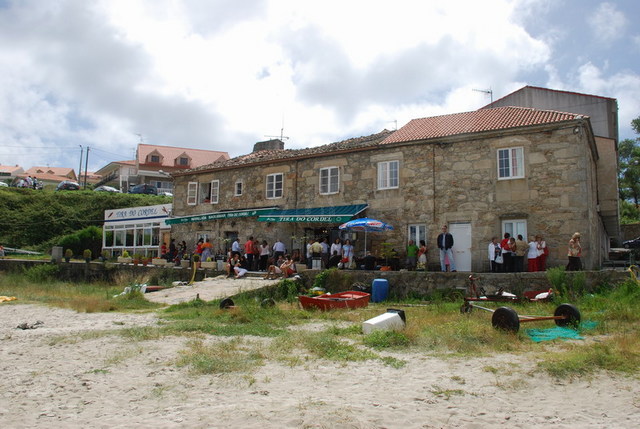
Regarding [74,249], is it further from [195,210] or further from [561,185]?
[561,185]

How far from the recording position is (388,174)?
19.7m

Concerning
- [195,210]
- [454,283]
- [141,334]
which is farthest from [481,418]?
[195,210]

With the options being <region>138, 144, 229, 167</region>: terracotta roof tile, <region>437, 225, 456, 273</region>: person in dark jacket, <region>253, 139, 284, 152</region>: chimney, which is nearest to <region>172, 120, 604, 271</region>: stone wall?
<region>437, 225, 456, 273</region>: person in dark jacket

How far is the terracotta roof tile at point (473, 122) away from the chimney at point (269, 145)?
10.0 metres

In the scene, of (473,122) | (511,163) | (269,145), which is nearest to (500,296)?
(511,163)

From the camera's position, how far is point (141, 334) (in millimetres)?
9594

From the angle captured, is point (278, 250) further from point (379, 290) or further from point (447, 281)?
point (447, 281)

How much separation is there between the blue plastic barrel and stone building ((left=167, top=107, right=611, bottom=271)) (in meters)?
3.39

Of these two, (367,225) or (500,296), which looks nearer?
(500,296)

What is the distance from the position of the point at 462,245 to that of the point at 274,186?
9188mm

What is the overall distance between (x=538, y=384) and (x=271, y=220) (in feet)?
53.1

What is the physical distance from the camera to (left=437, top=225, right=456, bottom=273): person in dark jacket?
55.7 ft

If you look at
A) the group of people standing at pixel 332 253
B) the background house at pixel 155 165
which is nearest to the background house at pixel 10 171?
the background house at pixel 155 165

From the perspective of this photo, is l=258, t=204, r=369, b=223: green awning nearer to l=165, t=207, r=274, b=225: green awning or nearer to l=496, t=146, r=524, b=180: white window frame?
l=165, t=207, r=274, b=225: green awning
